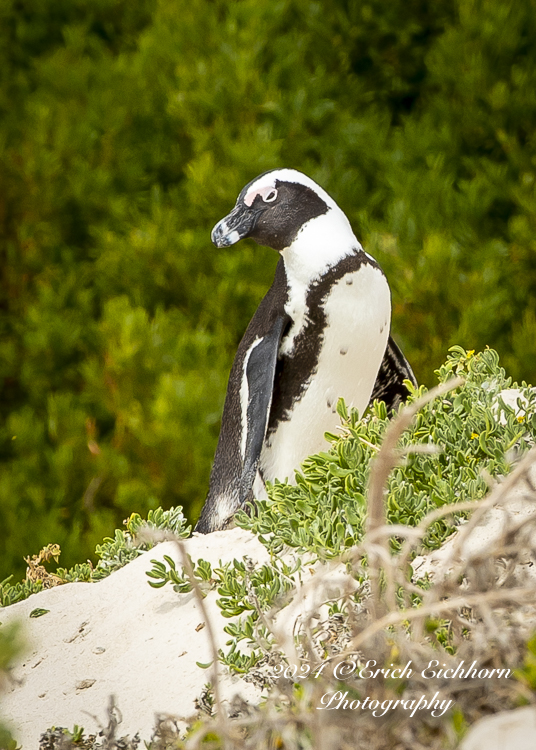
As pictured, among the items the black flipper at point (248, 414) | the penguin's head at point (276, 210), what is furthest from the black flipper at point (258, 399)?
the penguin's head at point (276, 210)

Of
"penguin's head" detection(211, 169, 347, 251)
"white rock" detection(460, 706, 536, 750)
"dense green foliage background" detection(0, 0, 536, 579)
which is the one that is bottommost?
"dense green foliage background" detection(0, 0, 536, 579)

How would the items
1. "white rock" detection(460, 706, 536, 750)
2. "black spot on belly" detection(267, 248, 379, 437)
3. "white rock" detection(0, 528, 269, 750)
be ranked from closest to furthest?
"white rock" detection(460, 706, 536, 750)
"white rock" detection(0, 528, 269, 750)
"black spot on belly" detection(267, 248, 379, 437)

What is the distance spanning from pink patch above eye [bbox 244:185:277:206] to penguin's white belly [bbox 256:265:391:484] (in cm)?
26

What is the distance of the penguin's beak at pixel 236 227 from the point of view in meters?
1.97

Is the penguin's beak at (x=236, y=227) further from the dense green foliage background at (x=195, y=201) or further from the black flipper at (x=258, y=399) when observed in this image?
the dense green foliage background at (x=195, y=201)

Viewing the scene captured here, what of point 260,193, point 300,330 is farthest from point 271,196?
point 300,330

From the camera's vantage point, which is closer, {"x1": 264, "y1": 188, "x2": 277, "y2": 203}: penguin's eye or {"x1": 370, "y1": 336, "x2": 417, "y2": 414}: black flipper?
{"x1": 264, "y1": 188, "x2": 277, "y2": 203}: penguin's eye

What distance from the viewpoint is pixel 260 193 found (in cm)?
200

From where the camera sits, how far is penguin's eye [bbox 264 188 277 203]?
199 centimetres

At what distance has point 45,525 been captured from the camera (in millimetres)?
3957

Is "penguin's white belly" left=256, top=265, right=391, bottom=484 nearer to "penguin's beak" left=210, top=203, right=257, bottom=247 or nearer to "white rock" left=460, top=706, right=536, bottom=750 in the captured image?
"penguin's beak" left=210, top=203, right=257, bottom=247

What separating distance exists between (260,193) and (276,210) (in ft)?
0.18

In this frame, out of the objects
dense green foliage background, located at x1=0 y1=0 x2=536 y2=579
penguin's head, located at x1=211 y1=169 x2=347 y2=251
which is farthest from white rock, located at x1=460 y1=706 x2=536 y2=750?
dense green foliage background, located at x1=0 y1=0 x2=536 y2=579

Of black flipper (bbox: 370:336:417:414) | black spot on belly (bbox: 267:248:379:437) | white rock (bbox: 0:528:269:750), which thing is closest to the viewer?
white rock (bbox: 0:528:269:750)
